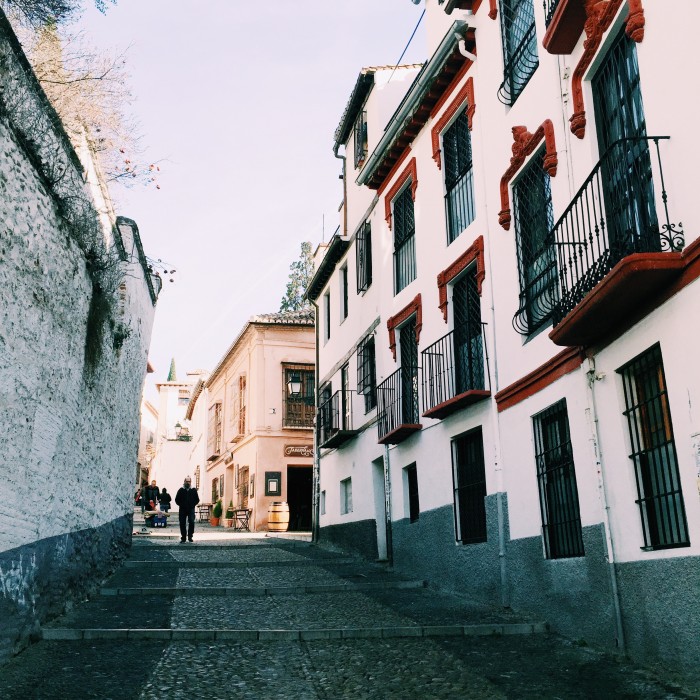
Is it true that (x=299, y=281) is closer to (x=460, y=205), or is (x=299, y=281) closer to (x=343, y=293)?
(x=343, y=293)

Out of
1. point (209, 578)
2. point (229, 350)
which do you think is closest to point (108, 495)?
point (209, 578)

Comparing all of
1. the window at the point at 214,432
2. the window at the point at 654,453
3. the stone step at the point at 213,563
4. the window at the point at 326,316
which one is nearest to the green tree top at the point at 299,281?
the window at the point at 214,432

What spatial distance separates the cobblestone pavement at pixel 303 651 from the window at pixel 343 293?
27.7ft

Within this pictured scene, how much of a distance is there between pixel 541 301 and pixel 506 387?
1213 mm

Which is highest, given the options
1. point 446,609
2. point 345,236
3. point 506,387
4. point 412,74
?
point 412,74

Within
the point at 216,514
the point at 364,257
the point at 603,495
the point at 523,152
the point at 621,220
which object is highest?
the point at 364,257

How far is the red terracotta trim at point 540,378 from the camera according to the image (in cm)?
788

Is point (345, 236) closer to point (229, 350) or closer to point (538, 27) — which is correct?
point (538, 27)

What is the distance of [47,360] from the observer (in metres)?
6.88

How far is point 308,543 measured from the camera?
19328 millimetres

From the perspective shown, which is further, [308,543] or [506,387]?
[308,543]

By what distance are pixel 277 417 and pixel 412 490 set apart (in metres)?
13.9

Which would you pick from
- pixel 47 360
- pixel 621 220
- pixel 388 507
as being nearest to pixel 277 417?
pixel 388 507

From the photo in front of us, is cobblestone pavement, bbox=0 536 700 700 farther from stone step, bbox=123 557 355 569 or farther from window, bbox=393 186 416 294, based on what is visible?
window, bbox=393 186 416 294
